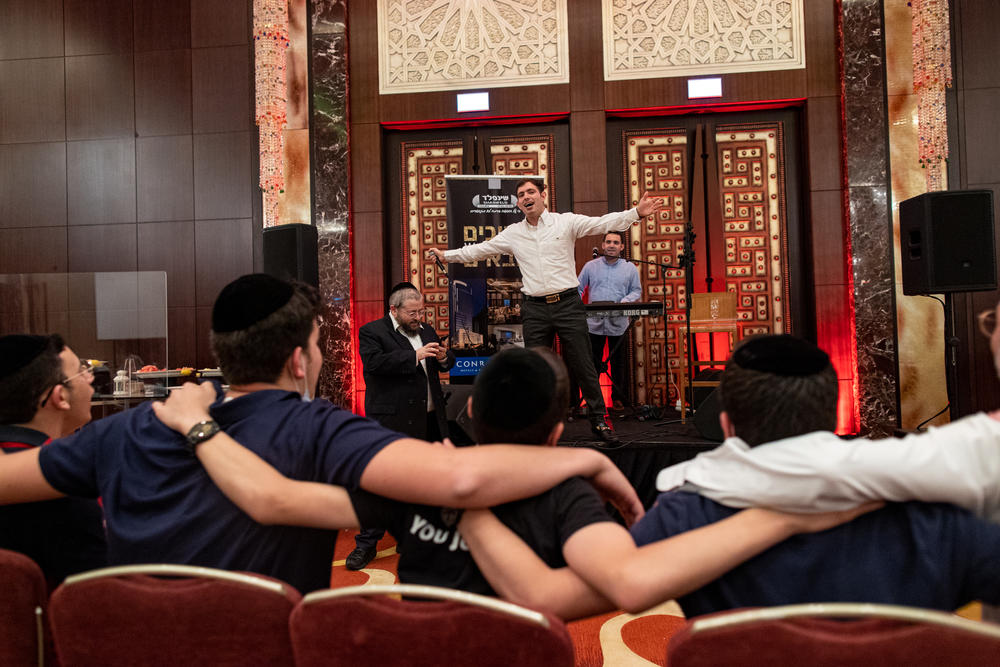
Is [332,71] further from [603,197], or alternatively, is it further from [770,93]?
[770,93]

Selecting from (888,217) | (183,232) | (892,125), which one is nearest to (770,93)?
(892,125)

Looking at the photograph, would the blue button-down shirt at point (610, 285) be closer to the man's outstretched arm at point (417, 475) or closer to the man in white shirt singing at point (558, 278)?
the man in white shirt singing at point (558, 278)

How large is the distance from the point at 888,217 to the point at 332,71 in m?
5.21

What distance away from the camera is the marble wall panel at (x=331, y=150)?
620 centimetres

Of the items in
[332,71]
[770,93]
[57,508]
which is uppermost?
[332,71]

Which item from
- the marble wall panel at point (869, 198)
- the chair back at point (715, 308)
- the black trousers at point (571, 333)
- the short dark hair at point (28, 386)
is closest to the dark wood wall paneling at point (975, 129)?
the marble wall panel at point (869, 198)

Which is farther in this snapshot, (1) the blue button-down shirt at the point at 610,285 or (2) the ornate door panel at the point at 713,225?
(2) the ornate door panel at the point at 713,225

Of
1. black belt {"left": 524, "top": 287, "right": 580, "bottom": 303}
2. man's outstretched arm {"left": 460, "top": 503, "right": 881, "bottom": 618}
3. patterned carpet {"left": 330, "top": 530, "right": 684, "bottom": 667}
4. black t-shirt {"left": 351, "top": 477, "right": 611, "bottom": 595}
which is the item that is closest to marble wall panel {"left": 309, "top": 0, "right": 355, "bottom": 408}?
black belt {"left": 524, "top": 287, "right": 580, "bottom": 303}

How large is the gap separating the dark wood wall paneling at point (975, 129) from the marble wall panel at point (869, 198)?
602 millimetres

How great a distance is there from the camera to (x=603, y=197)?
241 inches

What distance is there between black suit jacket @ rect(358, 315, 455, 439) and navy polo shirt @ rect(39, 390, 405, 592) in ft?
7.97

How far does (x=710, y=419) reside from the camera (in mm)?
3955

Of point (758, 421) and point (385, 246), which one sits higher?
point (385, 246)

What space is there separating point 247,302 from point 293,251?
2.68 meters
